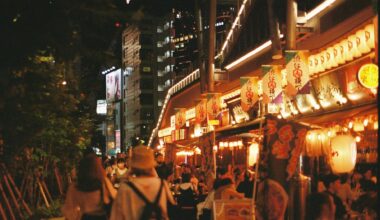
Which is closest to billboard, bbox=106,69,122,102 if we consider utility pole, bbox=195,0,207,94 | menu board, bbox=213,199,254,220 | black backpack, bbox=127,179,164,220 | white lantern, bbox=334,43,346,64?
utility pole, bbox=195,0,207,94

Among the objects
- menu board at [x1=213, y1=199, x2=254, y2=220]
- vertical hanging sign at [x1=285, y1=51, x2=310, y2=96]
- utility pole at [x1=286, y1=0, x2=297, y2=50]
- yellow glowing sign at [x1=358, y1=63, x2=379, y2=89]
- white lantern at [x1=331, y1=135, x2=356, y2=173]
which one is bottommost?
menu board at [x1=213, y1=199, x2=254, y2=220]

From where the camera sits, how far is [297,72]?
51.9 feet

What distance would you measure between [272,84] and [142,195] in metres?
13.0

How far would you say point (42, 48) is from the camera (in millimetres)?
6633

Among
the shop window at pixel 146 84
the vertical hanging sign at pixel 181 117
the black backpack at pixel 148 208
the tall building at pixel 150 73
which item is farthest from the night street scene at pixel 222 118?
the shop window at pixel 146 84

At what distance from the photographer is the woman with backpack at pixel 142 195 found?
5750mm

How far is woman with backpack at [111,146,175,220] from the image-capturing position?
575cm

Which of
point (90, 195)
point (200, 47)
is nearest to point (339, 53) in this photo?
point (90, 195)

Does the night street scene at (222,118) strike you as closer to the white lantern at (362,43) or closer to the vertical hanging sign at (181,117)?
the white lantern at (362,43)

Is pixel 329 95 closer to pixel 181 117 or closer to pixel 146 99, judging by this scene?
pixel 181 117

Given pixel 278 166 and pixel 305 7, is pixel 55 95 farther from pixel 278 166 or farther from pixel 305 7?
pixel 305 7

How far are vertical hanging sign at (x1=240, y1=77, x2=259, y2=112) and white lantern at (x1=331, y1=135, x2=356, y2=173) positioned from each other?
888 cm

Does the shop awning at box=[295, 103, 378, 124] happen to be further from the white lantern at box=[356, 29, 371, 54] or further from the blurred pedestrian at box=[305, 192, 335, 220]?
the blurred pedestrian at box=[305, 192, 335, 220]

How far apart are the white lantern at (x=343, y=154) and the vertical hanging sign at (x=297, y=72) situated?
3.46 meters
